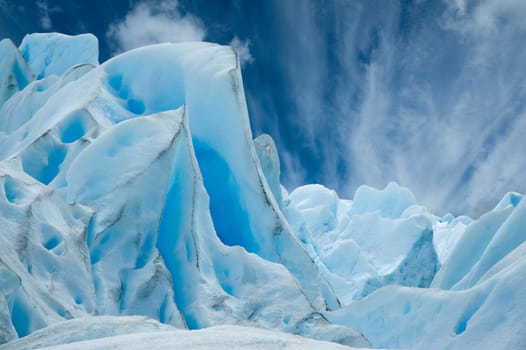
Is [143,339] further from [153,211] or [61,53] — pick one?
[61,53]

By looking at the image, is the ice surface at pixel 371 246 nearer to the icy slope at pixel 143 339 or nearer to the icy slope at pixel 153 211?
the icy slope at pixel 153 211

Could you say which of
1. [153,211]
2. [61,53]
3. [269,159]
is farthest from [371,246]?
[153,211]

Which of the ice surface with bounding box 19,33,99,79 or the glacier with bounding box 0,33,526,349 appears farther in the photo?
the ice surface with bounding box 19,33,99,79

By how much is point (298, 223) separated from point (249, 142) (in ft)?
37.0

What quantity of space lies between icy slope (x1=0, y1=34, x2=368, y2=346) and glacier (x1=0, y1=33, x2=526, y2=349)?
2 centimetres

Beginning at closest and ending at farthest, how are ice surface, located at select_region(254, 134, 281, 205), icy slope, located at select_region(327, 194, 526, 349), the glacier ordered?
the glacier < icy slope, located at select_region(327, 194, 526, 349) < ice surface, located at select_region(254, 134, 281, 205)

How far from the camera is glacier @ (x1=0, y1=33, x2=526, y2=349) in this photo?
16.3ft

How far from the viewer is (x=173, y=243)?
779 centimetres

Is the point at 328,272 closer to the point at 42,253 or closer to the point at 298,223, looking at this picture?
the point at 298,223

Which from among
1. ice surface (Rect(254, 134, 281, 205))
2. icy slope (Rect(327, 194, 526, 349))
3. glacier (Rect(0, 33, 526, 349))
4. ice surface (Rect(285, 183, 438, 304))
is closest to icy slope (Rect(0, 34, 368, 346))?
glacier (Rect(0, 33, 526, 349))

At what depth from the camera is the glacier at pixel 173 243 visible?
4.96 metres

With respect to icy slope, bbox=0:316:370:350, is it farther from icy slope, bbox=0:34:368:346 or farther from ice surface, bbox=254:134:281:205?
ice surface, bbox=254:134:281:205

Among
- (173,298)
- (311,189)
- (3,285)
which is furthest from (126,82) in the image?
(311,189)

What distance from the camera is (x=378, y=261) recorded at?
21797 mm
